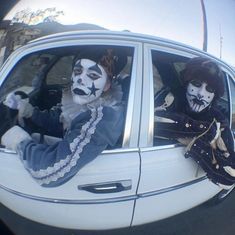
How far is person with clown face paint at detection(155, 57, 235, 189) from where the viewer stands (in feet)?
7.94

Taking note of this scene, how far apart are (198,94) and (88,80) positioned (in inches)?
23.5

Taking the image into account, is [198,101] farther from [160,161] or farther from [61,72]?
[61,72]

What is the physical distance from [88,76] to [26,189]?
2.05ft

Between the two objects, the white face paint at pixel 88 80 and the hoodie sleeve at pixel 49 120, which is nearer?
the white face paint at pixel 88 80

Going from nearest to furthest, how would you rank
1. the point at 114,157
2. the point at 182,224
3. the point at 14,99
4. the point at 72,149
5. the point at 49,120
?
1. the point at 72,149
2. the point at 114,157
3. the point at 14,99
4. the point at 49,120
5. the point at 182,224

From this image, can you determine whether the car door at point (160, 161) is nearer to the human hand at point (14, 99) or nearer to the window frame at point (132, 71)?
the window frame at point (132, 71)

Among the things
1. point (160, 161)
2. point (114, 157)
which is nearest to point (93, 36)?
point (114, 157)

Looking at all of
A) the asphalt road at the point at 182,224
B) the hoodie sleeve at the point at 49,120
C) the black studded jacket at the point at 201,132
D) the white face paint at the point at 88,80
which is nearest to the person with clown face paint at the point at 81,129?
the white face paint at the point at 88,80

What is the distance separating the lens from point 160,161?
2375 mm

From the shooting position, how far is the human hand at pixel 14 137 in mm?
2264

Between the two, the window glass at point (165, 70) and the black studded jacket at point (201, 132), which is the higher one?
the window glass at point (165, 70)

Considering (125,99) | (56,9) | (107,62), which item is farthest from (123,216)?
(56,9)

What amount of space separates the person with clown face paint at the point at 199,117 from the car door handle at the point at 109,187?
0.95 feet

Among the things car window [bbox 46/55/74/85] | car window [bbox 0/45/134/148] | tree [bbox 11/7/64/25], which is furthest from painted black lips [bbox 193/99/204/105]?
tree [bbox 11/7/64/25]
